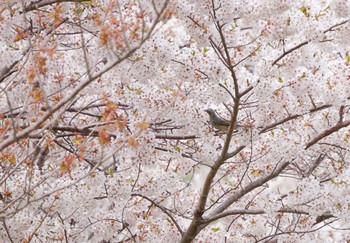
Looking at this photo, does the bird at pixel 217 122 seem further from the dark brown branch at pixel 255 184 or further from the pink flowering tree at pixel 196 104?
the dark brown branch at pixel 255 184

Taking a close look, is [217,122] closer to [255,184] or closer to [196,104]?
[196,104]

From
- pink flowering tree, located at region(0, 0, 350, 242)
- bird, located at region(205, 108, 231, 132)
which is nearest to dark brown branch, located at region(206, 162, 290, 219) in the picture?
pink flowering tree, located at region(0, 0, 350, 242)

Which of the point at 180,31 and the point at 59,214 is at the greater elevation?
the point at 180,31

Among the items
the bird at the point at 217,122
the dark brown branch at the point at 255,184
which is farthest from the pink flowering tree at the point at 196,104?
the bird at the point at 217,122

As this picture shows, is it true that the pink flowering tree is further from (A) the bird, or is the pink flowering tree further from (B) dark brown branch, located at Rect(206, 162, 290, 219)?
(A) the bird

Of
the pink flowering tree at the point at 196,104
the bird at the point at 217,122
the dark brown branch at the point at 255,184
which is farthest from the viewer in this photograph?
the bird at the point at 217,122

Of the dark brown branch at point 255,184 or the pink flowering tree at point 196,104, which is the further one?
the dark brown branch at point 255,184

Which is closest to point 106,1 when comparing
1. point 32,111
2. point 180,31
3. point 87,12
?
point 87,12

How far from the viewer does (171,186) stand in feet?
23.0

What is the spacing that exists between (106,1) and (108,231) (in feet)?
8.43

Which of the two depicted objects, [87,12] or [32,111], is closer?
[32,111]

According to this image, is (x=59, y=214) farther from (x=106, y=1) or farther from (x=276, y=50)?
(x=276, y=50)

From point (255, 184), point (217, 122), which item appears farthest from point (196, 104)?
point (255, 184)

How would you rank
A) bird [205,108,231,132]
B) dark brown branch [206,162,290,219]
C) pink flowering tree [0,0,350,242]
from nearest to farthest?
pink flowering tree [0,0,350,242]
dark brown branch [206,162,290,219]
bird [205,108,231,132]
